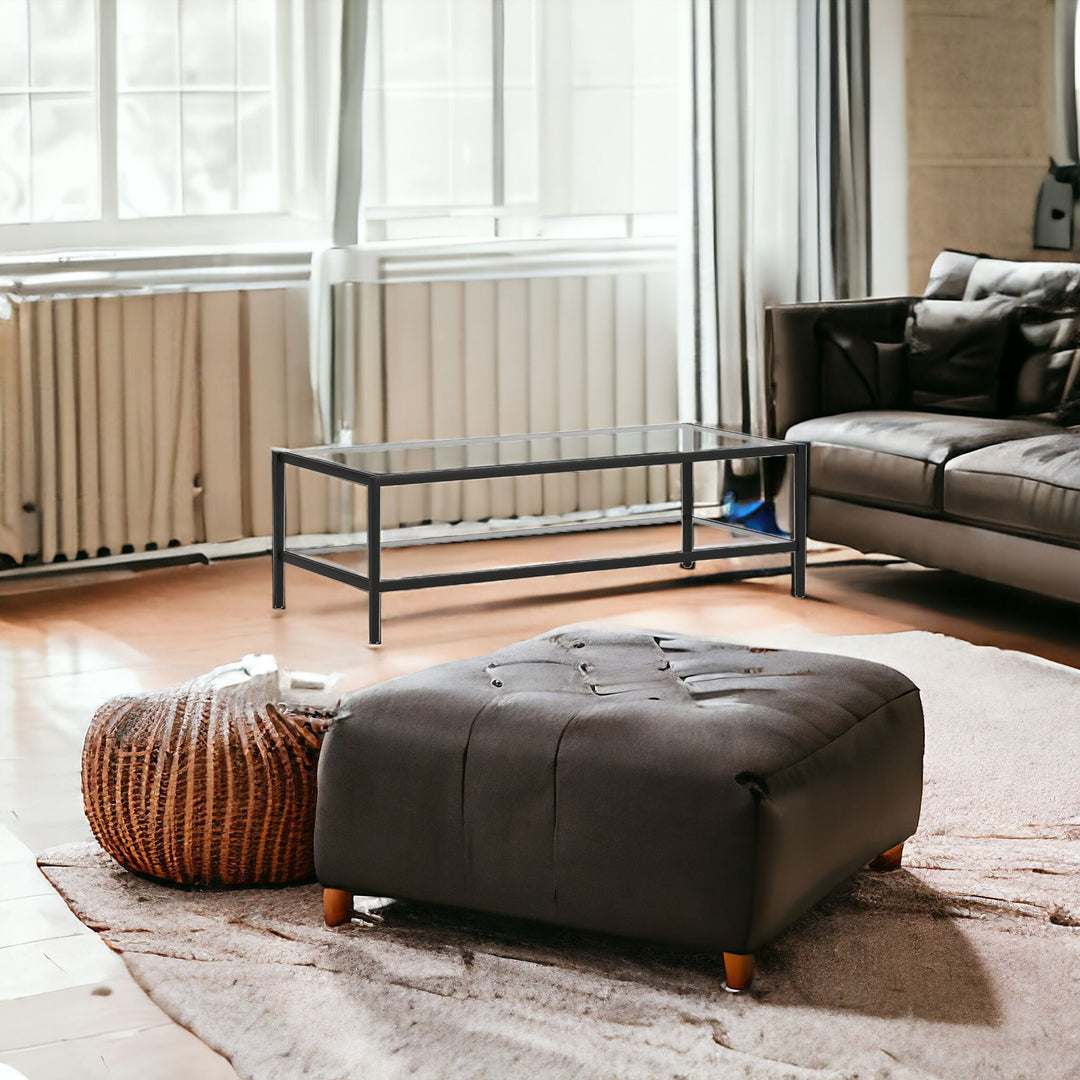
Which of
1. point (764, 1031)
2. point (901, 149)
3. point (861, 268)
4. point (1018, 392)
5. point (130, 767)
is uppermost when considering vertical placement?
point (901, 149)

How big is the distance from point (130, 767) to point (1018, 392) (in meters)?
2.86

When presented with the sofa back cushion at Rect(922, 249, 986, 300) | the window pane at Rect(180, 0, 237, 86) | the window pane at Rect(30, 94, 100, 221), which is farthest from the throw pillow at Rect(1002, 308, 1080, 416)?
the window pane at Rect(30, 94, 100, 221)

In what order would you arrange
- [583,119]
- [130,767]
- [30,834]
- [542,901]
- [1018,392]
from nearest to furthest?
[542,901], [130,767], [30,834], [1018,392], [583,119]

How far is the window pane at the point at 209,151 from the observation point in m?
4.73

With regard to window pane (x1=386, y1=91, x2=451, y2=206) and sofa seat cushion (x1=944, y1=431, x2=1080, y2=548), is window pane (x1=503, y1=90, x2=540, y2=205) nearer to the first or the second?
window pane (x1=386, y1=91, x2=451, y2=206)

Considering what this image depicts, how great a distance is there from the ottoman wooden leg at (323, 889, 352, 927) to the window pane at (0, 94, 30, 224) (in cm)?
287

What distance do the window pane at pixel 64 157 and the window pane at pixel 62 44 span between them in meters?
0.05

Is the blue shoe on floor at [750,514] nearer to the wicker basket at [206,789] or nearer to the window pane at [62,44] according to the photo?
the window pane at [62,44]

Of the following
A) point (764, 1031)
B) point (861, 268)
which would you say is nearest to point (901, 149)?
point (861, 268)

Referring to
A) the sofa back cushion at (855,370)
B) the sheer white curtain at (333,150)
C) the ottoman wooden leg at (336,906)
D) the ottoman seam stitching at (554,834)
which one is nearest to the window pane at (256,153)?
the sheer white curtain at (333,150)

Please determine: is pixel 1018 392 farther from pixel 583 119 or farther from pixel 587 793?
pixel 587 793

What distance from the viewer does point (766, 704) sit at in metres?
2.14

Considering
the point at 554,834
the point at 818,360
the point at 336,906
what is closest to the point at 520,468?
the point at 818,360

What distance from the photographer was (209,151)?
15.6ft
